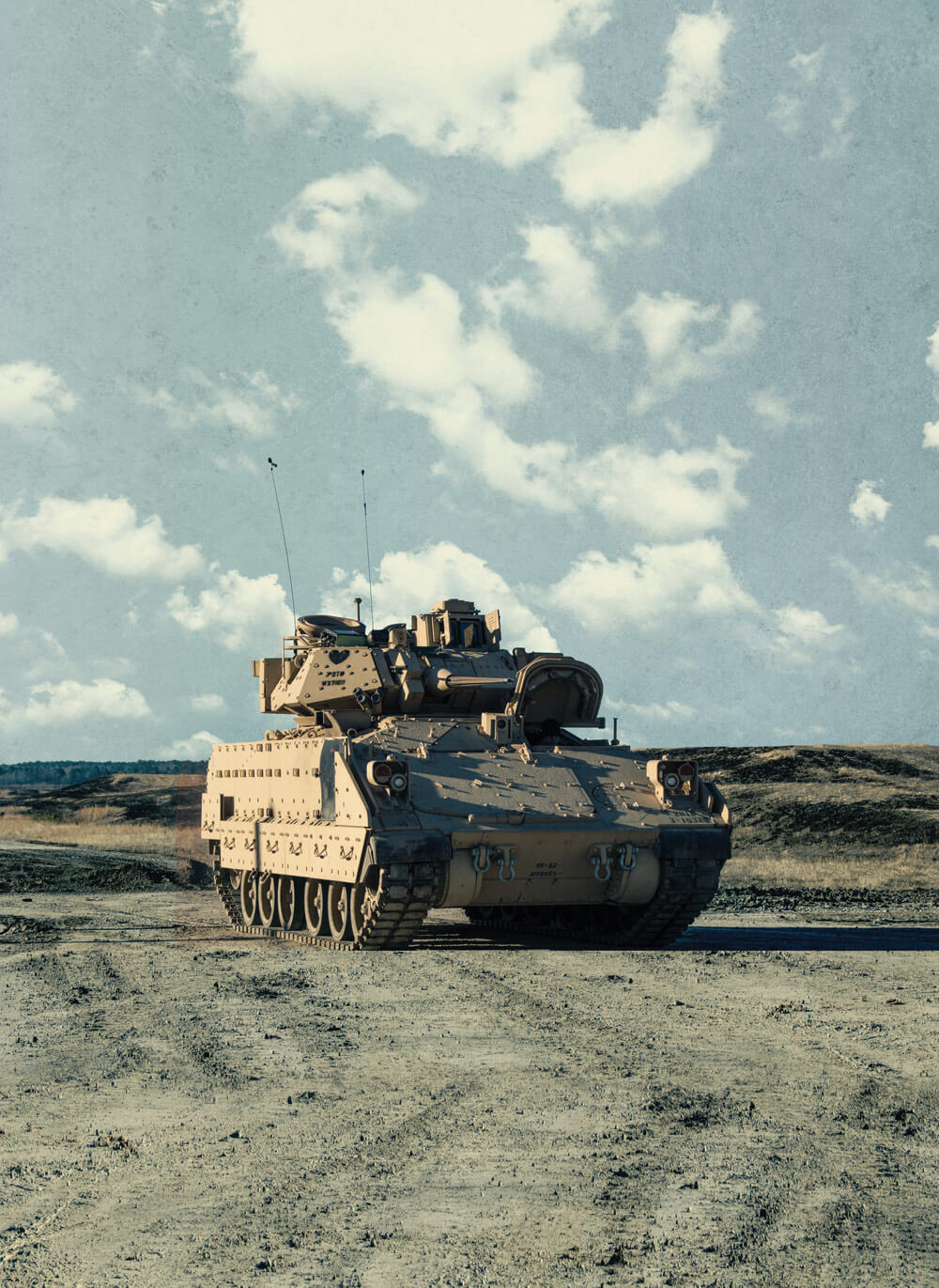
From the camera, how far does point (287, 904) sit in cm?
1941

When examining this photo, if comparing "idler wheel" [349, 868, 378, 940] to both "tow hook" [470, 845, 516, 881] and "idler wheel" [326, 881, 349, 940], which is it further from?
"tow hook" [470, 845, 516, 881]

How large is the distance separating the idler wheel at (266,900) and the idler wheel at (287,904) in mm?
172

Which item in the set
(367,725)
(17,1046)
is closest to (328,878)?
(367,725)

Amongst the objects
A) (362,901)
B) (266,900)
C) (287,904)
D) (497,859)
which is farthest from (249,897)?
(497,859)

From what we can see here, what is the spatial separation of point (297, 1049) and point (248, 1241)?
177 inches

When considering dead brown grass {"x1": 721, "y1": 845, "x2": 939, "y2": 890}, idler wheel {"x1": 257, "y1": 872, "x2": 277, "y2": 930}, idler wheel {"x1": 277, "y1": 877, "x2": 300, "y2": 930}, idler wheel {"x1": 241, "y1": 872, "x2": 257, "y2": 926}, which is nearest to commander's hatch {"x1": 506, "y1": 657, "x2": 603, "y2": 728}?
idler wheel {"x1": 277, "y1": 877, "x2": 300, "y2": 930}

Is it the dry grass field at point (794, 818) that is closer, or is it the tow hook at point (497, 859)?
the tow hook at point (497, 859)

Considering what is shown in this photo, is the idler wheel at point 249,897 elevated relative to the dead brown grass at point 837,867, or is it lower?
elevated

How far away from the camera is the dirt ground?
5.85 meters

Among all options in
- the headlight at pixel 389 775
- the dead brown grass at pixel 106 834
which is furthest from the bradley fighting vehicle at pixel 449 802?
the dead brown grass at pixel 106 834

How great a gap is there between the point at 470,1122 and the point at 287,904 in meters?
11.6

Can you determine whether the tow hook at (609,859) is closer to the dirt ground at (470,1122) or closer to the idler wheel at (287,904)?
the dirt ground at (470,1122)

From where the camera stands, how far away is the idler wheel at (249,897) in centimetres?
2056

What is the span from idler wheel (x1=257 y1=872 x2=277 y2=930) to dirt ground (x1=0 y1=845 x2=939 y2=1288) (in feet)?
13.2
